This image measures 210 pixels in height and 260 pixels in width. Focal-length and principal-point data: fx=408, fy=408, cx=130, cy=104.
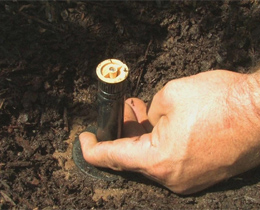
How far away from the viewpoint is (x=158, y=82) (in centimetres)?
264

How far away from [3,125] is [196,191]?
3.68 feet

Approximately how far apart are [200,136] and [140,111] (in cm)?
66

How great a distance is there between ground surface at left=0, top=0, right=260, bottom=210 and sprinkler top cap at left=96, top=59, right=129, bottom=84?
0.64 m

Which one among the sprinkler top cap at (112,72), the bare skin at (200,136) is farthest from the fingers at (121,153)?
the sprinkler top cap at (112,72)

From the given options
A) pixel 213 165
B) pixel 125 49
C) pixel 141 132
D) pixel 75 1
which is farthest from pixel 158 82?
pixel 213 165

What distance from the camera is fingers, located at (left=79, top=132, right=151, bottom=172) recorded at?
194cm

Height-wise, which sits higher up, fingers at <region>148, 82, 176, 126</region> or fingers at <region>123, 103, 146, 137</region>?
fingers at <region>148, 82, 176, 126</region>

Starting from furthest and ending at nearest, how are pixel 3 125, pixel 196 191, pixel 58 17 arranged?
pixel 58 17
pixel 3 125
pixel 196 191

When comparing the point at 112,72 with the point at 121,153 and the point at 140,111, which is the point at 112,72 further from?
the point at 140,111

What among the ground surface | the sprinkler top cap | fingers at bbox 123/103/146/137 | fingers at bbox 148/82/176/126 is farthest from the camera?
fingers at bbox 123/103/146/137

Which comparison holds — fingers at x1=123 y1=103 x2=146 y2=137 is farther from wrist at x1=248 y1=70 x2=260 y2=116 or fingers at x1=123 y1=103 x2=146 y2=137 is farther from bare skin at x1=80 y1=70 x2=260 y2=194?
wrist at x1=248 y1=70 x2=260 y2=116

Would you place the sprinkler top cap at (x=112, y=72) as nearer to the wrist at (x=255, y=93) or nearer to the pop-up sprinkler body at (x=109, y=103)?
the pop-up sprinkler body at (x=109, y=103)

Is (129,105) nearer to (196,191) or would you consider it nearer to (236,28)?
(196,191)

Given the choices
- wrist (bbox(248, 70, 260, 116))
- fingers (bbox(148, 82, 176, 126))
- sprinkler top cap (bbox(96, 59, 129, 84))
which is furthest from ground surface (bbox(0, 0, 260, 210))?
sprinkler top cap (bbox(96, 59, 129, 84))
